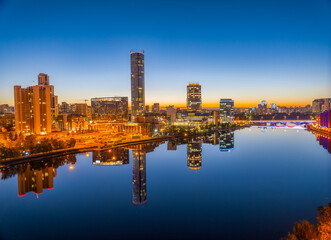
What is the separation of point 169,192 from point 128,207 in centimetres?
124

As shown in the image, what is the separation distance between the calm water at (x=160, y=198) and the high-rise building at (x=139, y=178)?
23 millimetres

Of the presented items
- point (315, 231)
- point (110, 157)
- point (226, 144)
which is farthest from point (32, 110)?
point (315, 231)

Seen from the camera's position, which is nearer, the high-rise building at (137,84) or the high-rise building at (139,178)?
the high-rise building at (139,178)

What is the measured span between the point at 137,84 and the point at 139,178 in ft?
110

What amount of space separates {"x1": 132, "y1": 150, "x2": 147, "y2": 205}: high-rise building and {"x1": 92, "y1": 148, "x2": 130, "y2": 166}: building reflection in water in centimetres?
44

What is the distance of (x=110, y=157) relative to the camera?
10.1 m

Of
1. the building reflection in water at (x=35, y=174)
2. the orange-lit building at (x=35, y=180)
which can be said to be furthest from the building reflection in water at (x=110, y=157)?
the orange-lit building at (x=35, y=180)

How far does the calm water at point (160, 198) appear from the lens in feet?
12.5

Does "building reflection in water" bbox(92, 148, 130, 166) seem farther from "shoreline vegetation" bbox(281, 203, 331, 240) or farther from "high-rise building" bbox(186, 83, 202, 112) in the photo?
"high-rise building" bbox(186, 83, 202, 112)

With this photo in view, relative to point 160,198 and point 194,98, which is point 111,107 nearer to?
point 194,98

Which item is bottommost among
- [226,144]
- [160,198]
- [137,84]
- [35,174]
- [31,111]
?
[226,144]

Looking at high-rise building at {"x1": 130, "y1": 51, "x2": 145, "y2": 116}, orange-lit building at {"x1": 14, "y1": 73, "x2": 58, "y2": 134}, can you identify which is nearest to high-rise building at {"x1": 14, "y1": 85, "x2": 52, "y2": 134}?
orange-lit building at {"x1": 14, "y1": 73, "x2": 58, "y2": 134}

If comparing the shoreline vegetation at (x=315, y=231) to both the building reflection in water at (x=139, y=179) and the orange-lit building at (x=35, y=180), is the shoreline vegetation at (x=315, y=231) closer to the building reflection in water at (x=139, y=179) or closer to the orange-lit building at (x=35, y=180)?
the building reflection in water at (x=139, y=179)

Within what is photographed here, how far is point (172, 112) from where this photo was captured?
3262 centimetres
